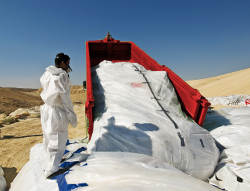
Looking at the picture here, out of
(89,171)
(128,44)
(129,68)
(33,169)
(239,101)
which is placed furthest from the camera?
(239,101)

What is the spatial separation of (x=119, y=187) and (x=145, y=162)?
35 cm

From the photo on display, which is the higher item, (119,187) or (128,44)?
(128,44)

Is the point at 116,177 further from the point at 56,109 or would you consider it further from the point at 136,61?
the point at 136,61

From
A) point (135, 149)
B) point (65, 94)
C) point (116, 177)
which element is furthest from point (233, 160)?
point (65, 94)

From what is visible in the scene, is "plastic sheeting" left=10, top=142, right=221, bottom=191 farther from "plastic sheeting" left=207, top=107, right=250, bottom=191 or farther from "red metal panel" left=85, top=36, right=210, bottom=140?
"red metal panel" left=85, top=36, right=210, bottom=140

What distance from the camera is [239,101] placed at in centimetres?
533

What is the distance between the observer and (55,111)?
1296 millimetres

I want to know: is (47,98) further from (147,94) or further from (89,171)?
(147,94)

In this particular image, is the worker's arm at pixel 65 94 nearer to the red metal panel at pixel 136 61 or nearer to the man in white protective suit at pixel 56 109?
the man in white protective suit at pixel 56 109

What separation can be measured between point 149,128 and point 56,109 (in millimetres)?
953

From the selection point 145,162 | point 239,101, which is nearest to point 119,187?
point 145,162

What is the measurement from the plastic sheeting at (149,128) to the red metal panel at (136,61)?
0.64 feet

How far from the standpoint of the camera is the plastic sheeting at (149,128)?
4.88ft

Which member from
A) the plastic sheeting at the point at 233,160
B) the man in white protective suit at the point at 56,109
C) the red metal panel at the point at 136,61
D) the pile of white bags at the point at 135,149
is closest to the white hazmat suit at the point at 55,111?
the man in white protective suit at the point at 56,109
